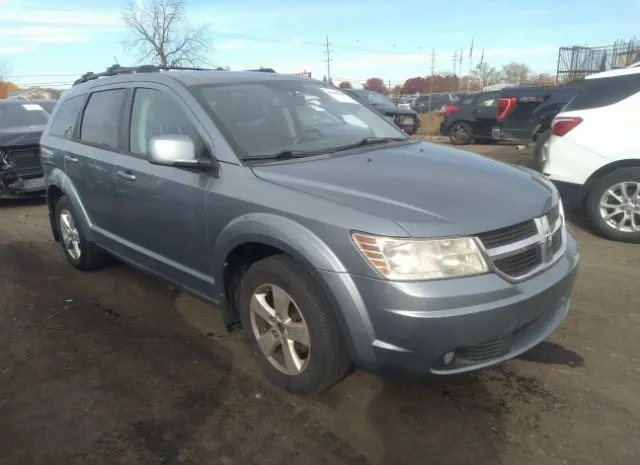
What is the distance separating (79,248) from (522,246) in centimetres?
399

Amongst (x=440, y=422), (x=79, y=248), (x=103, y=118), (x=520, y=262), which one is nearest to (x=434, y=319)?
(x=520, y=262)

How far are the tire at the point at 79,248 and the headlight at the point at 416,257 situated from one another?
128 inches

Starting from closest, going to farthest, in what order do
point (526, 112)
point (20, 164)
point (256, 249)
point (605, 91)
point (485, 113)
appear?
1. point (256, 249)
2. point (605, 91)
3. point (20, 164)
4. point (526, 112)
5. point (485, 113)

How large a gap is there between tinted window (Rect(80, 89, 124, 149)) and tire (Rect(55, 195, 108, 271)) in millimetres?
750

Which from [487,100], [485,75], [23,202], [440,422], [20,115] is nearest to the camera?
[440,422]

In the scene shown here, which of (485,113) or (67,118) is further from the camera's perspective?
(485,113)

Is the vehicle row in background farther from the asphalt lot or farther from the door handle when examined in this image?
the door handle

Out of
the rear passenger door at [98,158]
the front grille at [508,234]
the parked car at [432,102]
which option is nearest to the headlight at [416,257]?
the front grille at [508,234]

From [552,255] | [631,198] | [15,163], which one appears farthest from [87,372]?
[15,163]

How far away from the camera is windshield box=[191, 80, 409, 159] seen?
3205mm

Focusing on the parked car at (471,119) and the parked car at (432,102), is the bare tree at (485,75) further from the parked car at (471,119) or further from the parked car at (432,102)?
the parked car at (471,119)

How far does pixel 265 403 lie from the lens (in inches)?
114

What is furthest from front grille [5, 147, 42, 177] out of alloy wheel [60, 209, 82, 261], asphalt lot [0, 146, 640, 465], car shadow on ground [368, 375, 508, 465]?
car shadow on ground [368, 375, 508, 465]

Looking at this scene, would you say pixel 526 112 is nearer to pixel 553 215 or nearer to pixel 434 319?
pixel 553 215
